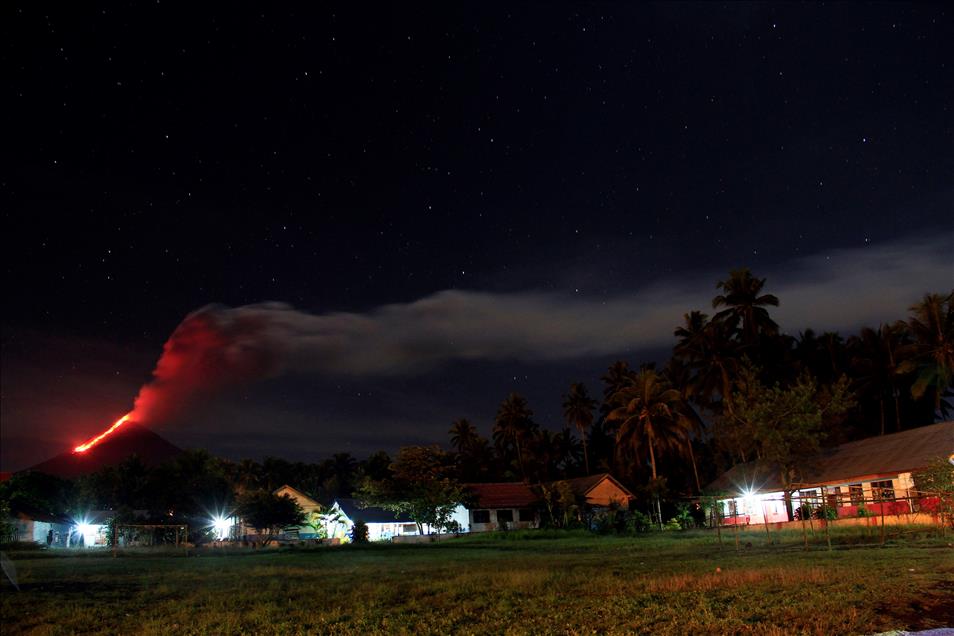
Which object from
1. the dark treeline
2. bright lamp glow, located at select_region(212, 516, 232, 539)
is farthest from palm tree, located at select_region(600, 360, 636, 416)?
bright lamp glow, located at select_region(212, 516, 232, 539)

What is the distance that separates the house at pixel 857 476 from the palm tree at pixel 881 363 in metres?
12.8

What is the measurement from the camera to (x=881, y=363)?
59750 mm

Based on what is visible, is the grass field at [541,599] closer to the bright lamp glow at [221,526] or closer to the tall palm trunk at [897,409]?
the tall palm trunk at [897,409]

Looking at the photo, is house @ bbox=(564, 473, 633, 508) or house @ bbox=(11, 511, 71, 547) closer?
house @ bbox=(11, 511, 71, 547)

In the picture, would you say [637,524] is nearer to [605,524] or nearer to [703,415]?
[605,524]

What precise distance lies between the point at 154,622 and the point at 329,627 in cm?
332

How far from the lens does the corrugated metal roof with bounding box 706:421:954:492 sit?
38594 millimetres

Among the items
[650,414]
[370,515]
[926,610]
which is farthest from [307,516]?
[926,610]

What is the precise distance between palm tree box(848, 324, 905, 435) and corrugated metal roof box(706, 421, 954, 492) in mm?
13147

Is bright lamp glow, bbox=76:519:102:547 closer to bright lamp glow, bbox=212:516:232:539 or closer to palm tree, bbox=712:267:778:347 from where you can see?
bright lamp glow, bbox=212:516:232:539

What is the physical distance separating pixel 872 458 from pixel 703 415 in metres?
25.9

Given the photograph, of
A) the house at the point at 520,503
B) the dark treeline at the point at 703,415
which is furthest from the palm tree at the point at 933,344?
the house at the point at 520,503

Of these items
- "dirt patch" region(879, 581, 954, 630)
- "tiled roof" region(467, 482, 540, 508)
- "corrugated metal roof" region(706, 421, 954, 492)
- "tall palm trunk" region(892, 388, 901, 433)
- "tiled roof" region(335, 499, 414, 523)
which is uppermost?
"tall palm trunk" region(892, 388, 901, 433)

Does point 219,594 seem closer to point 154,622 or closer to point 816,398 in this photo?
point 154,622
